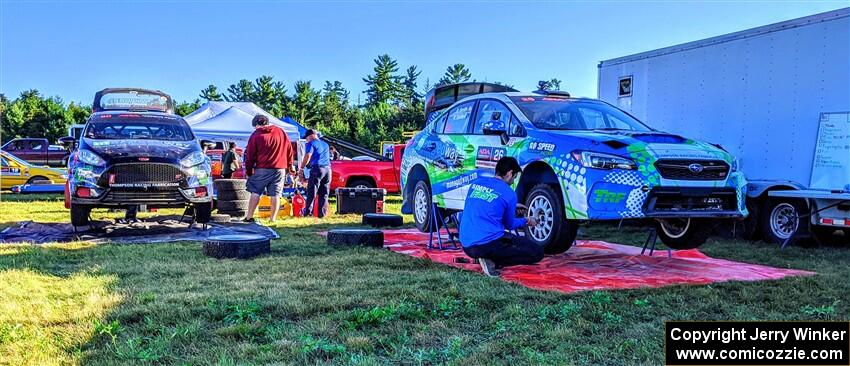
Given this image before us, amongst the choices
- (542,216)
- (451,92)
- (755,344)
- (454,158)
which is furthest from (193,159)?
(755,344)

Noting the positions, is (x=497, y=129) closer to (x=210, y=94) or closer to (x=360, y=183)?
(x=360, y=183)

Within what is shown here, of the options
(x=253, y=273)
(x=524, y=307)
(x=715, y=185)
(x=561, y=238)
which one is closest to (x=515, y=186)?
(x=561, y=238)

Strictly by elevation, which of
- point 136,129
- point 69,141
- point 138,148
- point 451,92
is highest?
point 451,92

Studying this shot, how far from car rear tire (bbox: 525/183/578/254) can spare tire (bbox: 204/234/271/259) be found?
280cm

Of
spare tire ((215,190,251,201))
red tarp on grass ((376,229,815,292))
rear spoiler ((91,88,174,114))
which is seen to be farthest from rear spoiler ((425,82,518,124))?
rear spoiler ((91,88,174,114))

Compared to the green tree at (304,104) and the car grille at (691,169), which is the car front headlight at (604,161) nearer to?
the car grille at (691,169)

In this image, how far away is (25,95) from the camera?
6191 cm

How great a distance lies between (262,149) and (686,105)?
6.46 m

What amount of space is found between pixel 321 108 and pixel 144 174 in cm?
6055

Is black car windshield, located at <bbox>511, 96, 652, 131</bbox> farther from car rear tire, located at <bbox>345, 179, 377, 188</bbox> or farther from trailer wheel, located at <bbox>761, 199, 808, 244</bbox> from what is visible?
car rear tire, located at <bbox>345, 179, 377, 188</bbox>

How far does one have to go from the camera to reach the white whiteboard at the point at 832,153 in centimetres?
809

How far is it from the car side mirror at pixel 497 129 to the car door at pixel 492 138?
0.08ft

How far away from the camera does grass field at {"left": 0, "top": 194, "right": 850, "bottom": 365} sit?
12.1 feet

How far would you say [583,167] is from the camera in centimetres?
598
